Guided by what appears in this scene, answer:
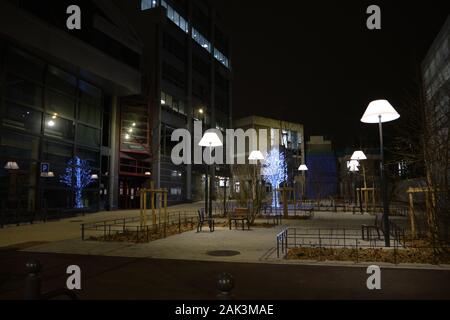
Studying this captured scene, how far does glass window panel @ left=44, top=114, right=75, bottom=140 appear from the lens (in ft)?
91.5

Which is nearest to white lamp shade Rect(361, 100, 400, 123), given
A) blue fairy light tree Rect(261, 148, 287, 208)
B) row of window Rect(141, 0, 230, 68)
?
blue fairy light tree Rect(261, 148, 287, 208)

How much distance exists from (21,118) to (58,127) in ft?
13.7

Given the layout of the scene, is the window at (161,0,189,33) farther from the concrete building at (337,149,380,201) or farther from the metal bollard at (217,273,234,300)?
the metal bollard at (217,273,234,300)

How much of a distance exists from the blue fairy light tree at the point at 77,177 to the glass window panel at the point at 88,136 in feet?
5.98

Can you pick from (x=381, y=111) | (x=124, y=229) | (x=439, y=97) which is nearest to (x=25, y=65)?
(x=124, y=229)

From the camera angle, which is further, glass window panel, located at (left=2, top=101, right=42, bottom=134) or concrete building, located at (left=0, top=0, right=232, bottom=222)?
concrete building, located at (left=0, top=0, right=232, bottom=222)

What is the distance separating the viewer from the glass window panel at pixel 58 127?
27.9 metres

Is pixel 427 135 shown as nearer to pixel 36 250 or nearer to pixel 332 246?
pixel 332 246

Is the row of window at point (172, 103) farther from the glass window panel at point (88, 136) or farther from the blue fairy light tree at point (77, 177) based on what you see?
the blue fairy light tree at point (77, 177)

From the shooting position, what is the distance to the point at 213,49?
62.0m

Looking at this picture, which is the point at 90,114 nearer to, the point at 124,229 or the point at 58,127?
the point at 58,127

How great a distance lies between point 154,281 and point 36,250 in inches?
253

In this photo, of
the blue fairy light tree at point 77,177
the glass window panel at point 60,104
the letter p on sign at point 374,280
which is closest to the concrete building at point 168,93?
the blue fairy light tree at point 77,177

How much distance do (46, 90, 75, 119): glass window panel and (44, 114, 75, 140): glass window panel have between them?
0.47 m
